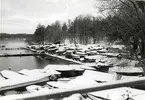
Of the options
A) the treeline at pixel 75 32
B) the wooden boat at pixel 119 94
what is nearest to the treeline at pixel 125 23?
the wooden boat at pixel 119 94

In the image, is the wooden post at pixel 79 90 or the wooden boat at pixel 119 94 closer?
the wooden post at pixel 79 90

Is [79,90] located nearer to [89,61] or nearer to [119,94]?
[119,94]

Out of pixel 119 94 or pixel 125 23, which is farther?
pixel 125 23

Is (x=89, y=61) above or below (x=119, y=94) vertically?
below

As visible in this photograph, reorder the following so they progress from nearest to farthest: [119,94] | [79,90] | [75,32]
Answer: [79,90] → [119,94] → [75,32]

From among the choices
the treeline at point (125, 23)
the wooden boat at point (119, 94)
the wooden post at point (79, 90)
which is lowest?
the wooden boat at point (119, 94)

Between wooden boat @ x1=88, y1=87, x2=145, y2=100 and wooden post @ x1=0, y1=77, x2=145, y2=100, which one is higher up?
wooden post @ x1=0, y1=77, x2=145, y2=100

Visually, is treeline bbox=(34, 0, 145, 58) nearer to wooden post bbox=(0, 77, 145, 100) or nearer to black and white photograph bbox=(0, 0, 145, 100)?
black and white photograph bbox=(0, 0, 145, 100)

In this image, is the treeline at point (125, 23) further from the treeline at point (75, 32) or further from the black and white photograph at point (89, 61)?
the treeline at point (75, 32)

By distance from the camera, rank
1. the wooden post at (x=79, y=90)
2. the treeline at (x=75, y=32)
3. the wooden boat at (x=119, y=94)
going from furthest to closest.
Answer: the treeline at (x=75, y=32) → the wooden boat at (x=119, y=94) → the wooden post at (x=79, y=90)

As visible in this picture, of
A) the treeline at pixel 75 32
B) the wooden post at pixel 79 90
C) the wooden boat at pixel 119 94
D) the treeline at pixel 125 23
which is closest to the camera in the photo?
the wooden post at pixel 79 90

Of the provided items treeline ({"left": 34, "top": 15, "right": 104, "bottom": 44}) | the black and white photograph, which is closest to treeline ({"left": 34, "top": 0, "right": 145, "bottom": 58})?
the black and white photograph

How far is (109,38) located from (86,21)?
26.9 meters

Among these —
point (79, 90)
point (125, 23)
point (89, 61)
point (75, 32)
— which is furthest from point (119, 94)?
point (75, 32)
